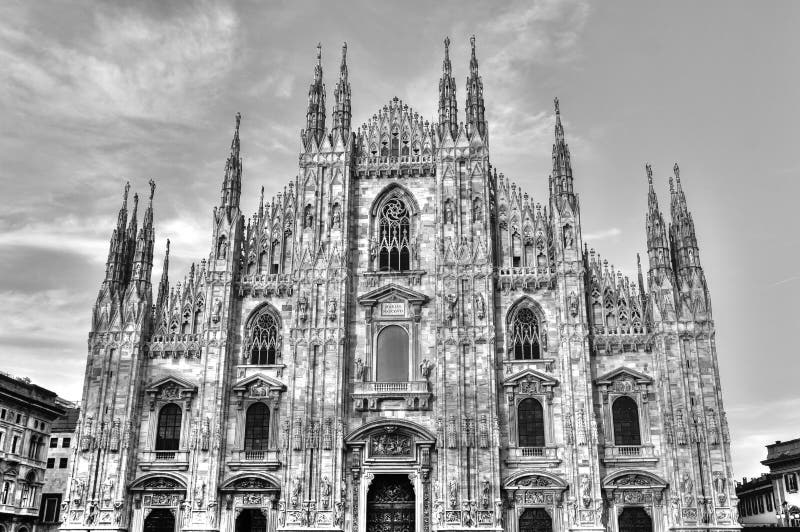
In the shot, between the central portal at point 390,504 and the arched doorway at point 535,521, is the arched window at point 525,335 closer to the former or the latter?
the arched doorway at point 535,521

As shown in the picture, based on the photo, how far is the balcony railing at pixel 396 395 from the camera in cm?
4297

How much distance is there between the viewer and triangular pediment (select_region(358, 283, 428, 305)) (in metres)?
45.0

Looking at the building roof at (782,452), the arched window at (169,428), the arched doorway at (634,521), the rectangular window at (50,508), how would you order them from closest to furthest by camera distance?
1. the arched doorway at (634,521)
2. the arched window at (169,428)
3. the building roof at (782,452)
4. the rectangular window at (50,508)

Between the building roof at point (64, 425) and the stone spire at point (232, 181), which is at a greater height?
the stone spire at point (232, 181)

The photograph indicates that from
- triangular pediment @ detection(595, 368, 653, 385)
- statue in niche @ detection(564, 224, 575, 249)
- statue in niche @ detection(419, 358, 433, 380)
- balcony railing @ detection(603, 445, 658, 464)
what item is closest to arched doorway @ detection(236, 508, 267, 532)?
statue in niche @ detection(419, 358, 433, 380)

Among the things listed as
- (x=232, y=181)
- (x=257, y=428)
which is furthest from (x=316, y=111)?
(x=257, y=428)

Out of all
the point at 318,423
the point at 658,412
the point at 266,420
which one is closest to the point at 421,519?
the point at 318,423

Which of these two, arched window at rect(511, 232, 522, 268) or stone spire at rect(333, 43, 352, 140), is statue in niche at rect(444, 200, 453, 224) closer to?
arched window at rect(511, 232, 522, 268)

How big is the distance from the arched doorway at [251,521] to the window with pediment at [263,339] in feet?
26.5

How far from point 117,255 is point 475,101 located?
23750 millimetres

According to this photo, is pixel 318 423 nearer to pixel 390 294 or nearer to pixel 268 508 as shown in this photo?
pixel 268 508

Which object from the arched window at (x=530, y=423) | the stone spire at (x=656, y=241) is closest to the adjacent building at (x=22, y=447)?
the arched window at (x=530, y=423)

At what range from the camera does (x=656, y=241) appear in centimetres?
4472

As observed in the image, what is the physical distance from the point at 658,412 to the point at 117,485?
29125 mm
